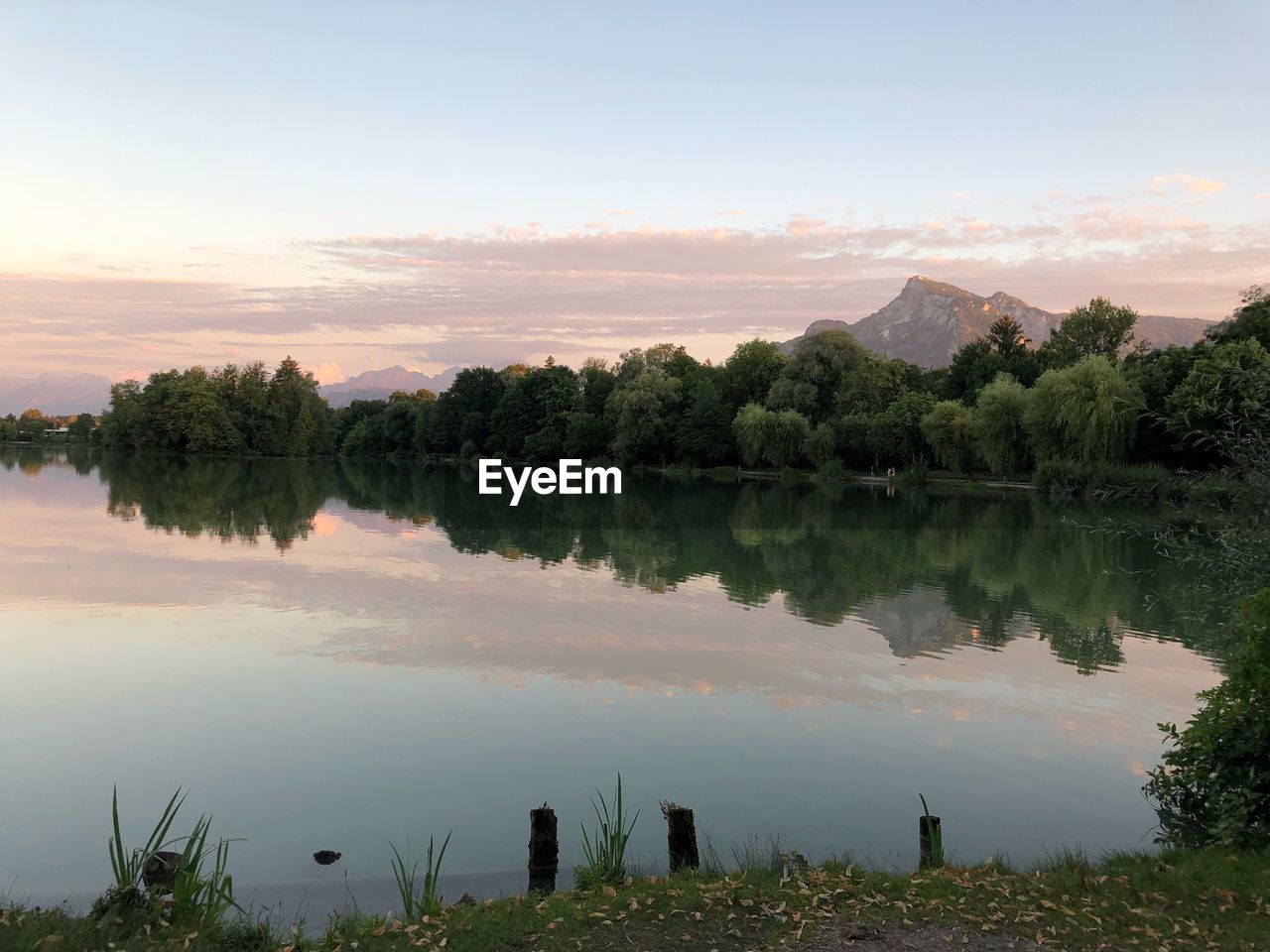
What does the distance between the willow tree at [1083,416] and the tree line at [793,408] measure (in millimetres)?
127

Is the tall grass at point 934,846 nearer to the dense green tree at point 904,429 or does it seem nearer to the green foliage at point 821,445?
the dense green tree at point 904,429

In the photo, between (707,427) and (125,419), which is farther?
(125,419)

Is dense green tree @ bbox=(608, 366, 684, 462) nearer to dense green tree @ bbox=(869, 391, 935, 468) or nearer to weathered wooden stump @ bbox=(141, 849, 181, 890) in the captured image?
dense green tree @ bbox=(869, 391, 935, 468)

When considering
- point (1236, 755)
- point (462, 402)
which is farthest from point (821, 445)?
point (1236, 755)

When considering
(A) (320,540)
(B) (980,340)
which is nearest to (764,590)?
(A) (320,540)

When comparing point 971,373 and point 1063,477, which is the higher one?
point 971,373

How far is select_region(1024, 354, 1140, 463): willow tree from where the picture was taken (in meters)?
56.6

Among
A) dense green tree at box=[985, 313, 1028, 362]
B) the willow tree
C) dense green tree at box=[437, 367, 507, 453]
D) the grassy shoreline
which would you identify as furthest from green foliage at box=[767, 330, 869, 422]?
the grassy shoreline

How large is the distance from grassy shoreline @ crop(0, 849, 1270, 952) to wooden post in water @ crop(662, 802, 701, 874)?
1.15 feet

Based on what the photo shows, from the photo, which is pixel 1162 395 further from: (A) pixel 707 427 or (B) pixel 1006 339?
(B) pixel 1006 339

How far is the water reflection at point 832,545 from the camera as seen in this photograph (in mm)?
21375

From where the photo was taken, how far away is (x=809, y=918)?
6.82 m

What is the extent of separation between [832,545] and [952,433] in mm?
38275

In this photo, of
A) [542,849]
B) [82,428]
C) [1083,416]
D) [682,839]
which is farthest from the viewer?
[82,428]
